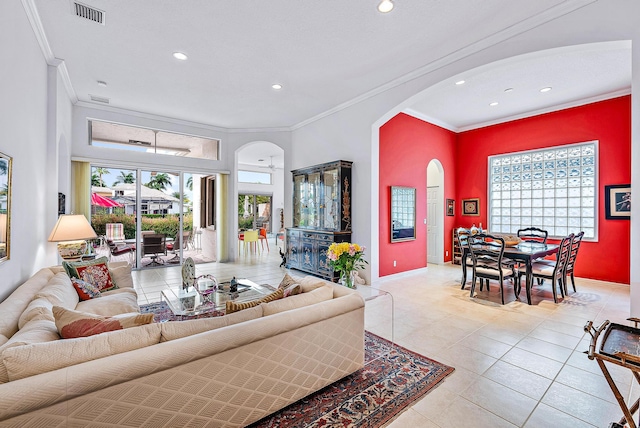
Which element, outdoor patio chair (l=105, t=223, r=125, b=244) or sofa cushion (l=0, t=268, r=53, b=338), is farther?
outdoor patio chair (l=105, t=223, r=125, b=244)

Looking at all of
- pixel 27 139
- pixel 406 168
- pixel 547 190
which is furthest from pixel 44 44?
pixel 547 190

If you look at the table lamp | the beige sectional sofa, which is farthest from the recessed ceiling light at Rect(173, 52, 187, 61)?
the beige sectional sofa

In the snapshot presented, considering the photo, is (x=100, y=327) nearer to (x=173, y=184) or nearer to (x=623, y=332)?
(x=623, y=332)

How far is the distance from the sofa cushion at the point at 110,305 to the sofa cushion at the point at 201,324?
1445 millimetres

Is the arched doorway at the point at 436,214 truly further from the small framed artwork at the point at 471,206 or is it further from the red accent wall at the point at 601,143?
the red accent wall at the point at 601,143

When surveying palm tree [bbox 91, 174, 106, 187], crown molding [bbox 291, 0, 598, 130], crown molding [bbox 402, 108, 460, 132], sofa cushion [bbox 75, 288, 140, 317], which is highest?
crown molding [bbox 402, 108, 460, 132]

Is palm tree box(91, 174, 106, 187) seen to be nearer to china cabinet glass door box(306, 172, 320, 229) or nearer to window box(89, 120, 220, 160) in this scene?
window box(89, 120, 220, 160)

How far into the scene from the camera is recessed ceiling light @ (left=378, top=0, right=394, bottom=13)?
2812mm

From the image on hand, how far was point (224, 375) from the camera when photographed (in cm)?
160

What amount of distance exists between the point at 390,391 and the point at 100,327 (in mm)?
1967

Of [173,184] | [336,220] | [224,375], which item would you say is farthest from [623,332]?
[173,184]

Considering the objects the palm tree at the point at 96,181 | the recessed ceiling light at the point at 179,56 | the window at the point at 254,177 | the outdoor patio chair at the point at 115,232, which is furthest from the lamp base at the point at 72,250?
the window at the point at 254,177

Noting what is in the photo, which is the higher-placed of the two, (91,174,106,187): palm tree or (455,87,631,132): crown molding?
(455,87,631,132): crown molding

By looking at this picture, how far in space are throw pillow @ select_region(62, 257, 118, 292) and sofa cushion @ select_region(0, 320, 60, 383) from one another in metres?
1.61
